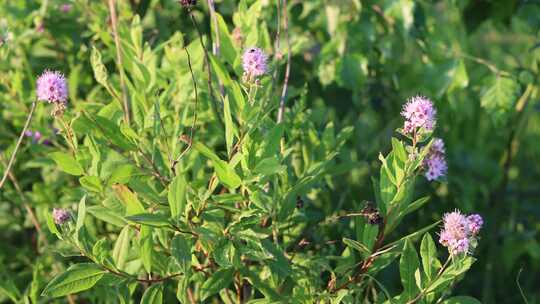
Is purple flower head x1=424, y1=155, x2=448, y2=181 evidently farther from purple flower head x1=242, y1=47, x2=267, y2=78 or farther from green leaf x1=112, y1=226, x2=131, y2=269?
green leaf x1=112, y1=226, x2=131, y2=269

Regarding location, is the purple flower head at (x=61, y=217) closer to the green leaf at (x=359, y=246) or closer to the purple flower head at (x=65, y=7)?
the green leaf at (x=359, y=246)

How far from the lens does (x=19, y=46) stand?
2.37 m

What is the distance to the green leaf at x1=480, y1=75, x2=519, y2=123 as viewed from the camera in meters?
2.20

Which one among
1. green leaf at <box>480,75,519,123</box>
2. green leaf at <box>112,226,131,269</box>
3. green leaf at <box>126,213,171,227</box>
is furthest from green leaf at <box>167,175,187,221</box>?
green leaf at <box>480,75,519,123</box>

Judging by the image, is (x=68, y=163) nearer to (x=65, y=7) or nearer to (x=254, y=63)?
(x=254, y=63)

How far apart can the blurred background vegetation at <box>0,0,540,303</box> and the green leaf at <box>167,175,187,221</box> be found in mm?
485

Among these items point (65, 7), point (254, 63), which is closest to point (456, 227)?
point (254, 63)

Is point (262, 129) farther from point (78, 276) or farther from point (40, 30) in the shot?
point (40, 30)

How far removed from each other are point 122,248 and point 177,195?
29 centimetres

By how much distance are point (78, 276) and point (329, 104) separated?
4.09 feet

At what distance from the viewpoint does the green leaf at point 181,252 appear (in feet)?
4.91

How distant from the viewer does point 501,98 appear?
86.7 inches

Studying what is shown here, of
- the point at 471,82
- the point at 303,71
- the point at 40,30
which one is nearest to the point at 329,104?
the point at 303,71

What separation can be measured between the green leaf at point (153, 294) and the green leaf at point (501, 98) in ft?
3.60
